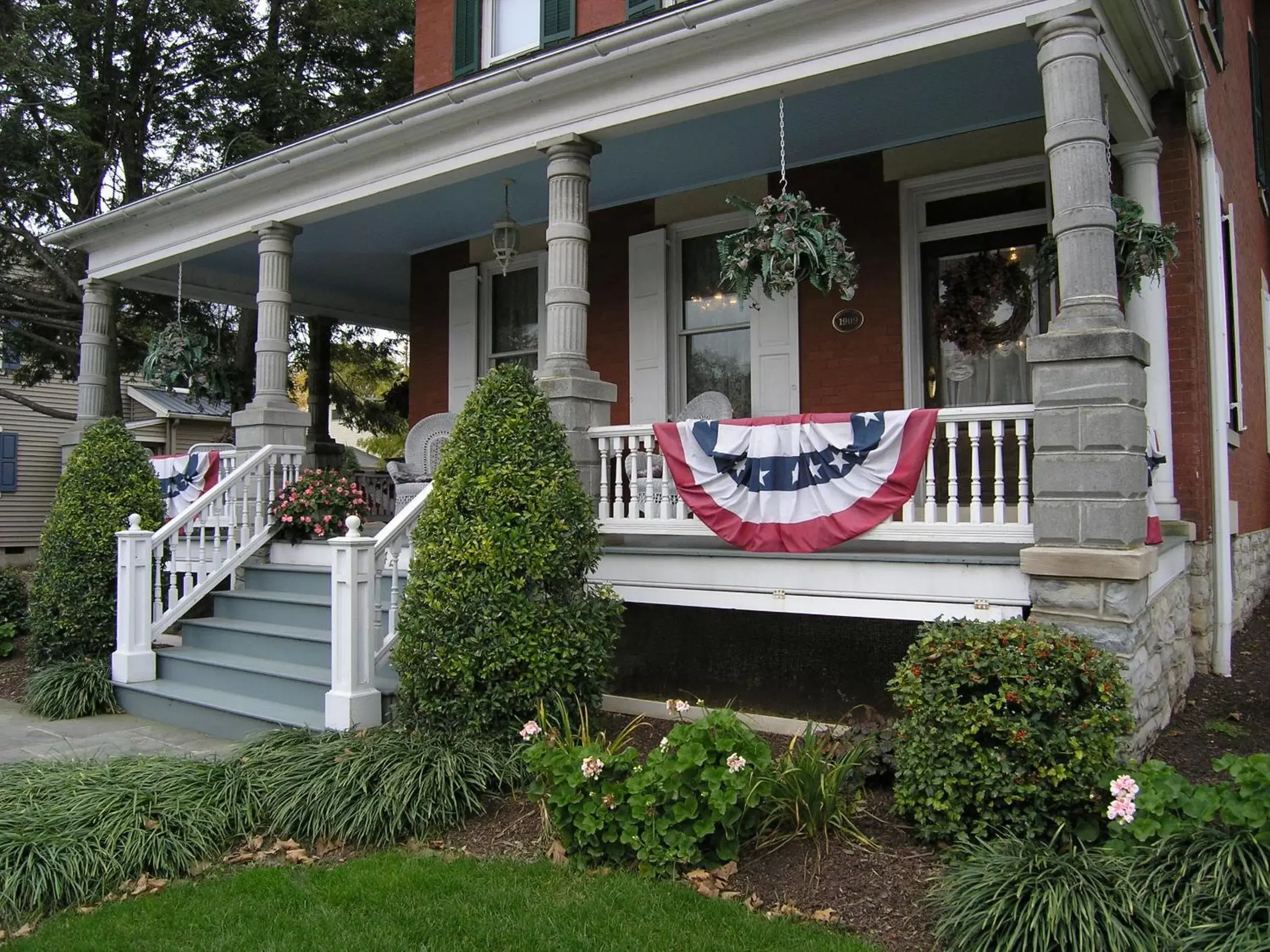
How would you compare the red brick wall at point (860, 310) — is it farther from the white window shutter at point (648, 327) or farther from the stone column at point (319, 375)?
the stone column at point (319, 375)

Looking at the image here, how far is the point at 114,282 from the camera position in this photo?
32.8 ft

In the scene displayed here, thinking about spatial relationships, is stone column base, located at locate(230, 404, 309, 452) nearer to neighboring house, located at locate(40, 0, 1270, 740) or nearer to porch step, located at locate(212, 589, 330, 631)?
neighboring house, located at locate(40, 0, 1270, 740)

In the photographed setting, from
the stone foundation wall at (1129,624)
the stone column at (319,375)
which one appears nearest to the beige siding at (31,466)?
the stone column at (319,375)

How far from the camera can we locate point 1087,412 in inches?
176

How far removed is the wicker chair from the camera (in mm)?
8711

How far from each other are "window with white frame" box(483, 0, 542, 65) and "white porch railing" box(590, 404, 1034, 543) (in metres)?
4.36

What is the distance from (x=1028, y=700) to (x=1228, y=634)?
370cm

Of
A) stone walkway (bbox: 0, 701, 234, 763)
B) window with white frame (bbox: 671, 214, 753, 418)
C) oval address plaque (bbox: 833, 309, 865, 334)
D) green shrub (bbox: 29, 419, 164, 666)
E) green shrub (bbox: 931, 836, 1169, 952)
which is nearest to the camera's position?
green shrub (bbox: 931, 836, 1169, 952)

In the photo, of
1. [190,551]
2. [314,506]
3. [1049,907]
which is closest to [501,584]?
[1049,907]

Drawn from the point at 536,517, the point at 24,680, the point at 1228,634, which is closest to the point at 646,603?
the point at 536,517

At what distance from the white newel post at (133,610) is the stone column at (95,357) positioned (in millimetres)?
3368

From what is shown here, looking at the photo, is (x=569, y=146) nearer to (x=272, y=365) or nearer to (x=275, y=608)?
(x=272, y=365)

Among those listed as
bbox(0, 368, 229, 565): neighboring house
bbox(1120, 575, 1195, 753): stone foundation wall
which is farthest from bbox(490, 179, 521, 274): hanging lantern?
bbox(0, 368, 229, 565): neighboring house

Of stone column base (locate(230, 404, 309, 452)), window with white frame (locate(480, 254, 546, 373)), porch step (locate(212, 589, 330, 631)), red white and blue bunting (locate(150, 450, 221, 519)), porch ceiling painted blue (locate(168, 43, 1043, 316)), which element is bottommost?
porch step (locate(212, 589, 330, 631))
